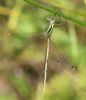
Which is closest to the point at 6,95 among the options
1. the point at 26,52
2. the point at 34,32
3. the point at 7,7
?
the point at 26,52

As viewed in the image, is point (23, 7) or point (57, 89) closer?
point (57, 89)

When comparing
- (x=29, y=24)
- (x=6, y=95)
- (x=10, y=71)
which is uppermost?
(x=29, y=24)

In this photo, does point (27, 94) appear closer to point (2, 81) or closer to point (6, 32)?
point (2, 81)

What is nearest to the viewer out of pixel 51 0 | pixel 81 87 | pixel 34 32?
pixel 51 0

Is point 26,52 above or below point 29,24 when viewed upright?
below

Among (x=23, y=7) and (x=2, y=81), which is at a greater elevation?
(x=23, y=7)

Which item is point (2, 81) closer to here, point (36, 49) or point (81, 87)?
point (36, 49)

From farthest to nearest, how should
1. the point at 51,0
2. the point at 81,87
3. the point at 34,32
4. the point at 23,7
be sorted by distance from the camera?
1. the point at 23,7
2. the point at 34,32
3. the point at 81,87
4. the point at 51,0

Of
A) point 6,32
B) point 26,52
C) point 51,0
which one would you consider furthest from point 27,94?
point 51,0

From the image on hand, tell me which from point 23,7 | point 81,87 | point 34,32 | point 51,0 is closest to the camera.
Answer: point 51,0
